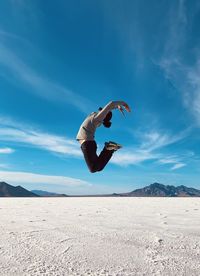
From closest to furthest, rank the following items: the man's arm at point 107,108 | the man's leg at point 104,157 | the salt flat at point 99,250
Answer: the salt flat at point 99,250
the man's arm at point 107,108
the man's leg at point 104,157

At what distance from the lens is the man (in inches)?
255

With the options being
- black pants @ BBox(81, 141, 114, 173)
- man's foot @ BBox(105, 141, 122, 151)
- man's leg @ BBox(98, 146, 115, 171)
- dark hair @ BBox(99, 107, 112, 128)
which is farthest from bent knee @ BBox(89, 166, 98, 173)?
dark hair @ BBox(99, 107, 112, 128)

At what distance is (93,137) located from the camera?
667 cm

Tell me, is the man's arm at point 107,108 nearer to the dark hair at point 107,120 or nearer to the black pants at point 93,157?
the dark hair at point 107,120

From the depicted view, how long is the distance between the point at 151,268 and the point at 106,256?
0.81 meters

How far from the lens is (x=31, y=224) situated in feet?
24.9

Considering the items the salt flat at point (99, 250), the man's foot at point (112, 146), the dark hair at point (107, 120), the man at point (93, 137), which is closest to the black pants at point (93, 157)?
the man at point (93, 137)

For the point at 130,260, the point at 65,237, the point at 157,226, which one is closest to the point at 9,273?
the point at 130,260

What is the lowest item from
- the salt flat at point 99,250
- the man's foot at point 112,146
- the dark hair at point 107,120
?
the salt flat at point 99,250

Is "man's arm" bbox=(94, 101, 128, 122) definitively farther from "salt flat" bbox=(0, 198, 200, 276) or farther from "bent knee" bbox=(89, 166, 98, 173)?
"salt flat" bbox=(0, 198, 200, 276)

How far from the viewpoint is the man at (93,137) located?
21.3 feet

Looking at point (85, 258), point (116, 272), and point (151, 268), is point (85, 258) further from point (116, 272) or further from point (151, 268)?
point (151, 268)

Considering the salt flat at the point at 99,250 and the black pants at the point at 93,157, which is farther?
the black pants at the point at 93,157

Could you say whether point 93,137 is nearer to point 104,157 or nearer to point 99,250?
point 104,157
